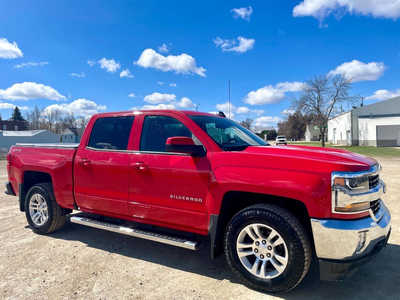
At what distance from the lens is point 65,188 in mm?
4262

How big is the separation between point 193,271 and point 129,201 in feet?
3.98

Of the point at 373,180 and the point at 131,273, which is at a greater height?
the point at 373,180

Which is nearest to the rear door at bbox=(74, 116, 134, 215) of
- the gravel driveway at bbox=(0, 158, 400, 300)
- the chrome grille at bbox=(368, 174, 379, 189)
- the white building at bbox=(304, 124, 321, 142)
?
the gravel driveway at bbox=(0, 158, 400, 300)

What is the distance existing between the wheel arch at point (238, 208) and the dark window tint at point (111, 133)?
5.36 feet

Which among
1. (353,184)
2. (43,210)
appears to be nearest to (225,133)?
(353,184)

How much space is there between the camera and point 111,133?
403 centimetres

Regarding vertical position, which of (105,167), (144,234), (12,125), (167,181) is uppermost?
(12,125)

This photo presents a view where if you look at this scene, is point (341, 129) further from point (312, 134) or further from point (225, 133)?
point (225, 133)

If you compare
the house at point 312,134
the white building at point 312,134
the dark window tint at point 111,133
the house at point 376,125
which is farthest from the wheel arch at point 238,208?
the white building at point 312,134

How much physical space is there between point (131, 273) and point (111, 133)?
195cm

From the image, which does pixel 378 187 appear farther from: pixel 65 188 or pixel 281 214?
pixel 65 188

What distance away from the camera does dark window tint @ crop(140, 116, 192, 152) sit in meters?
3.54

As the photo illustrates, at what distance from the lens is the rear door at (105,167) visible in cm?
370

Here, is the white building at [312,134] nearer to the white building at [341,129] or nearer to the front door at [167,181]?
the white building at [341,129]
